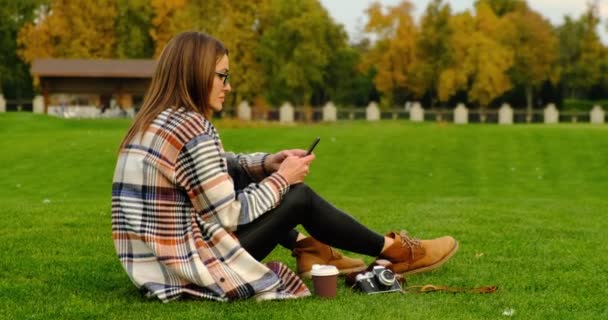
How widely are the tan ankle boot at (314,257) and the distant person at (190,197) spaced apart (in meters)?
0.60

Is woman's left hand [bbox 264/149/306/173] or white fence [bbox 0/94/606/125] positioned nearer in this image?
woman's left hand [bbox 264/149/306/173]

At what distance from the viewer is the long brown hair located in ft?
15.3

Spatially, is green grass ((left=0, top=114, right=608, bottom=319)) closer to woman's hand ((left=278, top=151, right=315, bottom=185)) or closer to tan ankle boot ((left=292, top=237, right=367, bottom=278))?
tan ankle boot ((left=292, top=237, right=367, bottom=278))

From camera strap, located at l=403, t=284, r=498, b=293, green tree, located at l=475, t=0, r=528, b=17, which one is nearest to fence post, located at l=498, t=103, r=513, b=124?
green tree, located at l=475, t=0, r=528, b=17

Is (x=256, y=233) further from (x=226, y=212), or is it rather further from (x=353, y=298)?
(x=353, y=298)

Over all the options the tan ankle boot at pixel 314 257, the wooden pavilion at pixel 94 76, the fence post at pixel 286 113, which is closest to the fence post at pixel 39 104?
the wooden pavilion at pixel 94 76

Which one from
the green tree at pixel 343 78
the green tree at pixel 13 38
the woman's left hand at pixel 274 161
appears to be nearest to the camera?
the woman's left hand at pixel 274 161

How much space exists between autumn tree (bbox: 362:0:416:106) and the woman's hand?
196 ft

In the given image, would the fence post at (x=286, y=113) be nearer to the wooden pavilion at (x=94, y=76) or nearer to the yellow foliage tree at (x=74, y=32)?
the wooden pavilion at (x=94, y=76)

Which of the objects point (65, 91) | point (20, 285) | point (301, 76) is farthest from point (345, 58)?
point (20, 285)

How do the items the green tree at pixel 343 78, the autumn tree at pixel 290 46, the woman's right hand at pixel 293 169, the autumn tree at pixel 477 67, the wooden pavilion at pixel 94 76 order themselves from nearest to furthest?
the woman's right hand at pixel 293 169 < the wooden pavilion at pixel 94 76 < the autumn tree at pixel 290 46 < the autumn tree at pixel 477 67 < the green tree at pixel 343 78

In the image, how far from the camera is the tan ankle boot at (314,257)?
5625 mm

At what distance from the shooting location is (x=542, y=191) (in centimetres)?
1861

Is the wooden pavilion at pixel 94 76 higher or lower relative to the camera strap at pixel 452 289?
higher
